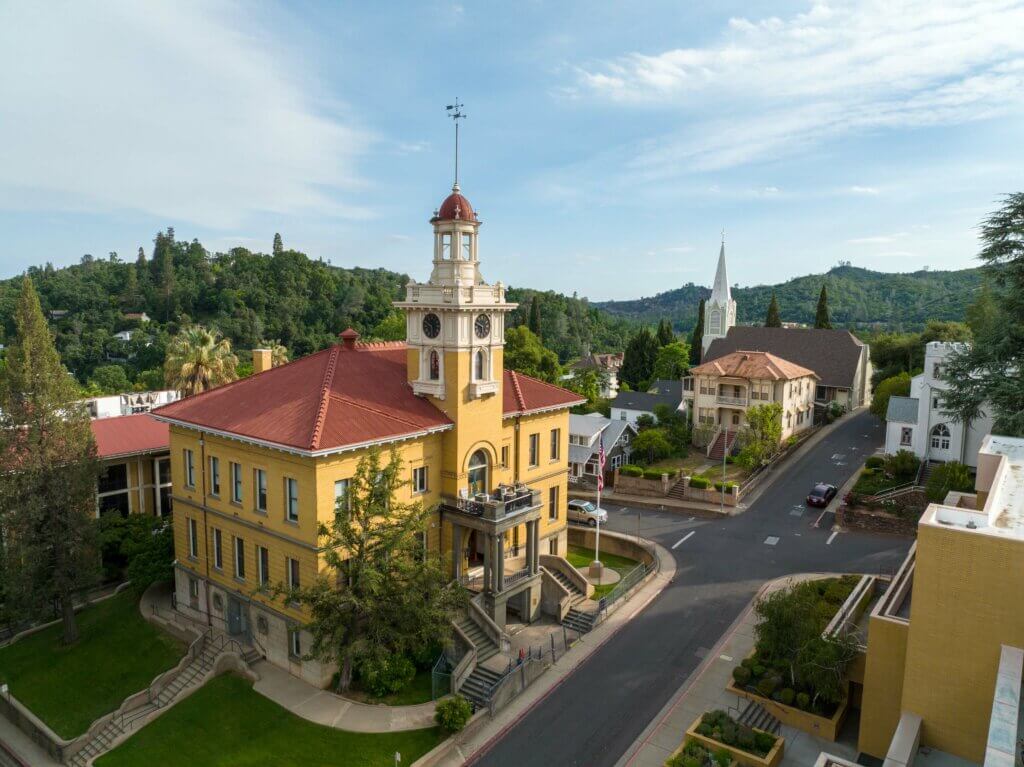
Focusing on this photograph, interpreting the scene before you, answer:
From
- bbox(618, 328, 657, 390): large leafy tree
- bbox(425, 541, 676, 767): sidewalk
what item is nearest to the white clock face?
bbox(425, 541, 676, 767): sidewalk

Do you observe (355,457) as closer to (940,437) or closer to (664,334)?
(940,437)

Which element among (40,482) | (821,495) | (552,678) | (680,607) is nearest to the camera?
(552,678)

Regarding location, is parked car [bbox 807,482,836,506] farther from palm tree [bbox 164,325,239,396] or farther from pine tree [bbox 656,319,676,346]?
pine tree [bbox 656,319,676,346]

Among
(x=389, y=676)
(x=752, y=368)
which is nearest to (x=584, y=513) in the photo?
(x=389, y=676)

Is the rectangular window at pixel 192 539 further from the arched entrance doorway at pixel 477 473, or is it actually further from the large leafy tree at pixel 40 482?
the arched entrance doorway at pixel 477 473

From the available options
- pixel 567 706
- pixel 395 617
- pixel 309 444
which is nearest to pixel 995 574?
pixel 567 706

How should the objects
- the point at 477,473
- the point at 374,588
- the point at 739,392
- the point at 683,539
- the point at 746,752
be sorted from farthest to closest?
the point at 739,392, the point at 683,539, the point at 477,473, the point at 374,588, the point at 746,752
